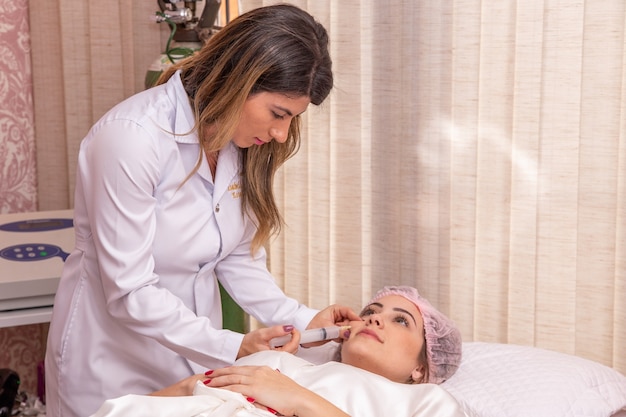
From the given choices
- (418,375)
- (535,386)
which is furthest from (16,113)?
(535,386)

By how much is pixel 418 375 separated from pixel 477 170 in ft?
2.25

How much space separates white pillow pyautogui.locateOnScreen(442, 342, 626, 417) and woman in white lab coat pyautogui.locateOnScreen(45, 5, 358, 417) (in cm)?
35

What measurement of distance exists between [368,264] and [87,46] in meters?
1.36

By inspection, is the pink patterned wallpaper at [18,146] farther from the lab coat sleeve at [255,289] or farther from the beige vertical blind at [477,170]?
the lab coat sleeve at [255,289]

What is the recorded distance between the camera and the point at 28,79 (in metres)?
3.21

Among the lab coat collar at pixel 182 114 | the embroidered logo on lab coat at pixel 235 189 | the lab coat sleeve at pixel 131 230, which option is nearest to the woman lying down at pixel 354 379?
the lab coat sleeve at pixel 131 230

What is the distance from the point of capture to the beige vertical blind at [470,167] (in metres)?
2.17

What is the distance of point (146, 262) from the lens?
5.60 ft

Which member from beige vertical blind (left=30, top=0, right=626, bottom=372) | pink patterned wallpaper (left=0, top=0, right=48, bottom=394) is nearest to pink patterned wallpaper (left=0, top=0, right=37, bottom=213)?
pink patterned wallpaper (left=0, top=0, right=48, bottom=394)

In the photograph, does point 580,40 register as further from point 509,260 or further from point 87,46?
point 87,46

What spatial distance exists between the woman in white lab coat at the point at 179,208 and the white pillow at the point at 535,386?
353 millimetres

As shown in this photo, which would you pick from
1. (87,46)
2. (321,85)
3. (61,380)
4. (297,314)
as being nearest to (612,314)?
(297,314)

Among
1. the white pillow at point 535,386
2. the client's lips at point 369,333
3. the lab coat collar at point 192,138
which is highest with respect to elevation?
the lab coat collar at point 192,138

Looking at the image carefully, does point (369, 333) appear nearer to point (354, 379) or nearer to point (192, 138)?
point (354, 379)
